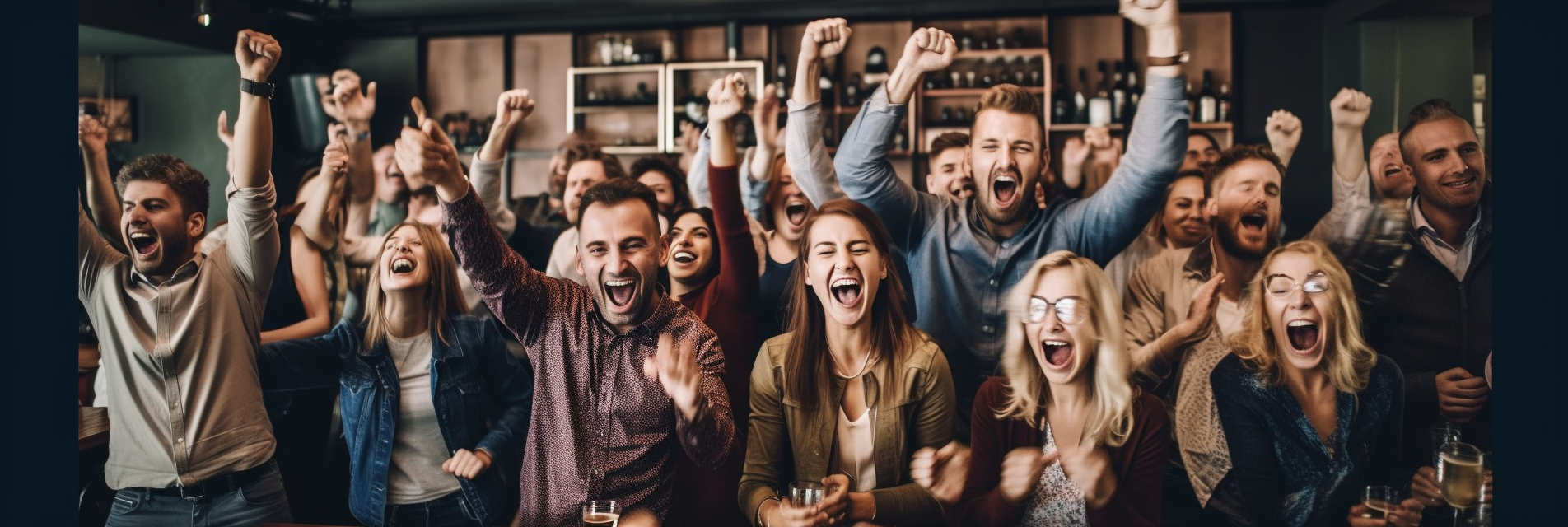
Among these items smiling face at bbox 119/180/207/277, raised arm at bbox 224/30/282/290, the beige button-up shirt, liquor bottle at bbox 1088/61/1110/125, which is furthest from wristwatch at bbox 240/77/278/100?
liquor bottle at bbox 1088/61/1110/125

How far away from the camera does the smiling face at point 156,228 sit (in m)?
3.57

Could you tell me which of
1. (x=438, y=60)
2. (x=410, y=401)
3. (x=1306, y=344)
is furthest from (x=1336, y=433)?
(x=438, y=60)

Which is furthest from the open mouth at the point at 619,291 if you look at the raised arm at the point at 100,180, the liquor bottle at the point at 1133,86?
the liquor bottle at the point at 1133,86

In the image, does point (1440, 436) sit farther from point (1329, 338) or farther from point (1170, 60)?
point (1170, 60)

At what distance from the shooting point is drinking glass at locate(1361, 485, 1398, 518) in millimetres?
3281

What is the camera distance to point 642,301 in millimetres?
3227

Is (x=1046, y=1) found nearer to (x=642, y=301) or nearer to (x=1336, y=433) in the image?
(x=1336, y=433)

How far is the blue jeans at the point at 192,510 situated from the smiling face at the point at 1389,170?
4066 millimetres

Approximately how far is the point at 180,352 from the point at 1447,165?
4.43 metres

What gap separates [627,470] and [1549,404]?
9.88ft

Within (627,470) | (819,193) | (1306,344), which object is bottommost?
(627,470)

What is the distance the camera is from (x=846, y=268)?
3.22 m

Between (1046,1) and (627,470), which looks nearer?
(627,470)

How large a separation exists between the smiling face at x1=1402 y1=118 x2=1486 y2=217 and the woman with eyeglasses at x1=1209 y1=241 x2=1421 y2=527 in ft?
1.45
